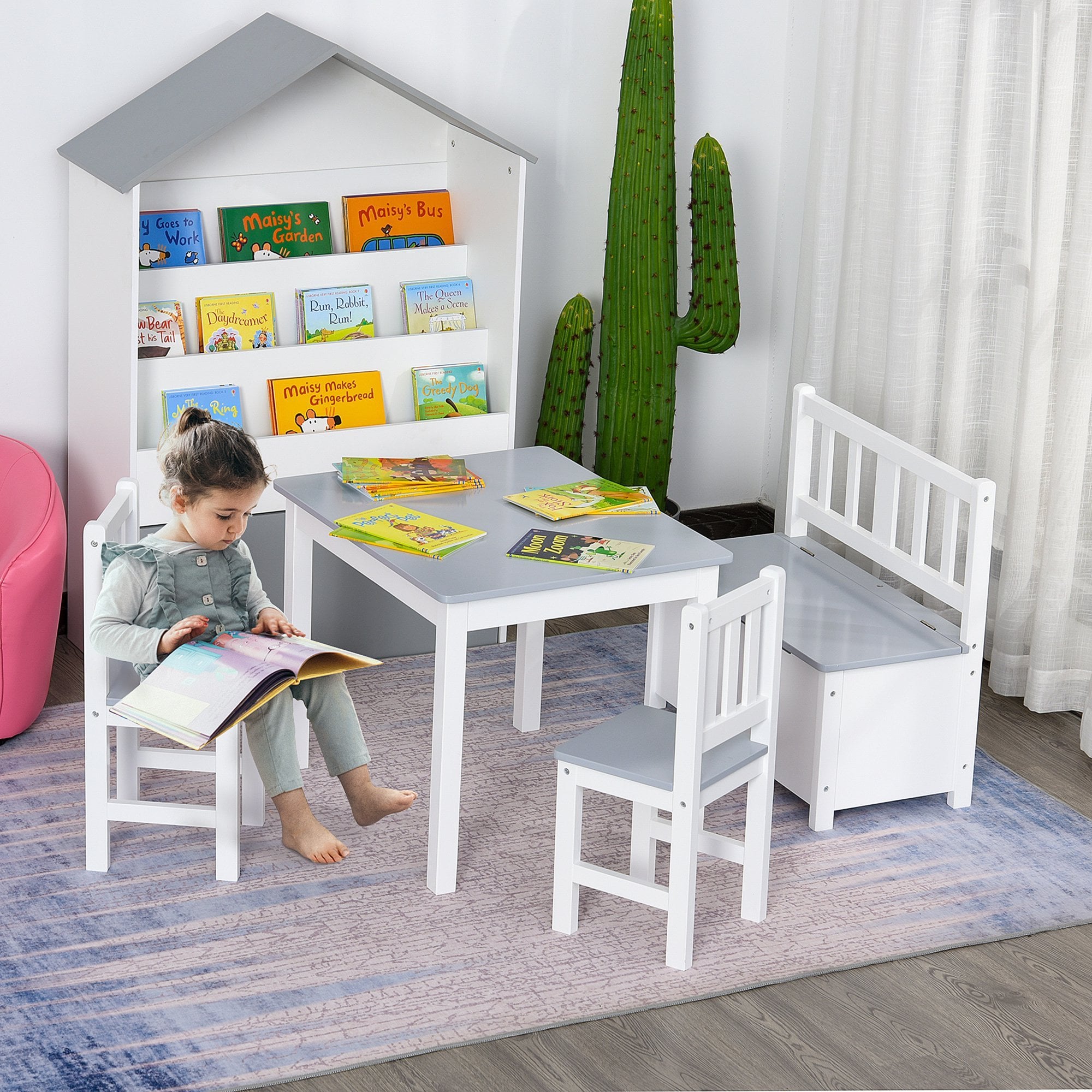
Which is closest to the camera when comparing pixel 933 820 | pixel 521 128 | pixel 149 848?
pixel 149 848

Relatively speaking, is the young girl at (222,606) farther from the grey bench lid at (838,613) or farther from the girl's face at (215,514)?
the grey bench lid at (838,613)

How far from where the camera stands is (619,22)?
411 cm

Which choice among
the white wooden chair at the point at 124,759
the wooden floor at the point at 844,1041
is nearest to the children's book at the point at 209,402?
the white wooden chair at the point at 124,759

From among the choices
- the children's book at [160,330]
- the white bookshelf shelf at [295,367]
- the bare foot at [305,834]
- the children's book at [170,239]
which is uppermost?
the children's book at [170,239]

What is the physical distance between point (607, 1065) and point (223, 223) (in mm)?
2200

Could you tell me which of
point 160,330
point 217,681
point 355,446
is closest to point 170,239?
point 160,330

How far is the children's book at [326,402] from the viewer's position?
3.62m

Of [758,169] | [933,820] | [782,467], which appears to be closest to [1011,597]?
[933,820]

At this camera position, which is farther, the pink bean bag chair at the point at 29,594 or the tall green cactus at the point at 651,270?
the tall green cactus at the point at 651,270

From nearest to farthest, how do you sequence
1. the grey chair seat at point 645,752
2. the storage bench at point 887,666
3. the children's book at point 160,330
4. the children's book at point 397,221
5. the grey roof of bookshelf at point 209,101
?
the grey chair seat at point 645,752, the storage bench at point 887,666, the grey roof of bookshelf at point 209,101, the children's book at point 160,330, the children's book at point 397,221

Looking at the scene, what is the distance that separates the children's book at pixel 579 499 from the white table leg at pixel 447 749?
0.43 metres

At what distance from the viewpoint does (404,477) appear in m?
3.15

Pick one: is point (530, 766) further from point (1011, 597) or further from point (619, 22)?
point (619, 22)

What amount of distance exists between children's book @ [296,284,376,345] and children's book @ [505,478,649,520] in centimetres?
82
